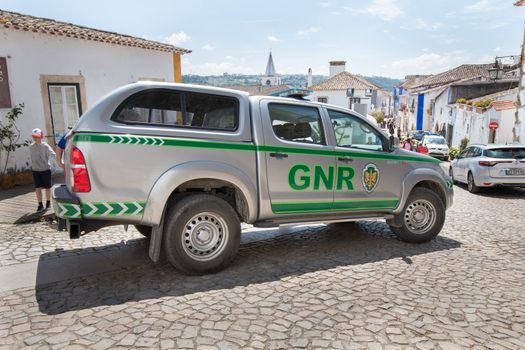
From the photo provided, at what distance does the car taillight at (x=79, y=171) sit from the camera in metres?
3.86

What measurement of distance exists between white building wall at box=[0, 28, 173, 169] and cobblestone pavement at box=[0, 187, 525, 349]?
593 cm

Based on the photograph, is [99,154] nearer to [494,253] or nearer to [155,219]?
[155,219]

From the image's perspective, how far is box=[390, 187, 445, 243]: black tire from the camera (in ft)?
19.1

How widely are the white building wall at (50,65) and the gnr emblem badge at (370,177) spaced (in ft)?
30.0

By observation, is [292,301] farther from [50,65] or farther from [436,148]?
[436,148]

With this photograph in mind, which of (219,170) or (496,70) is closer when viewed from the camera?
(219,170)

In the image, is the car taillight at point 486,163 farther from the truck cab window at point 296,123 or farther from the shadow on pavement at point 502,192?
the truck cab window at point 296,123

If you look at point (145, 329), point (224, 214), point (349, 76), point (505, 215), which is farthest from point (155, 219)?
point (349, 76)

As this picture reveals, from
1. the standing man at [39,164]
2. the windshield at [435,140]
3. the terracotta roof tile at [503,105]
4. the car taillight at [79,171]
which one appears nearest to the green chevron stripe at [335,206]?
the car taillight at [79,171]

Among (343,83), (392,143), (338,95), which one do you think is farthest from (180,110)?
(343,83)

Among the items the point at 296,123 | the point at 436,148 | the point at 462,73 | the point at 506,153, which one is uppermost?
the point at 462,73

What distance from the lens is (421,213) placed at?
5926mm

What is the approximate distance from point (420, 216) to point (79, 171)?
4.63 metres

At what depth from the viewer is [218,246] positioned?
4551 mm
